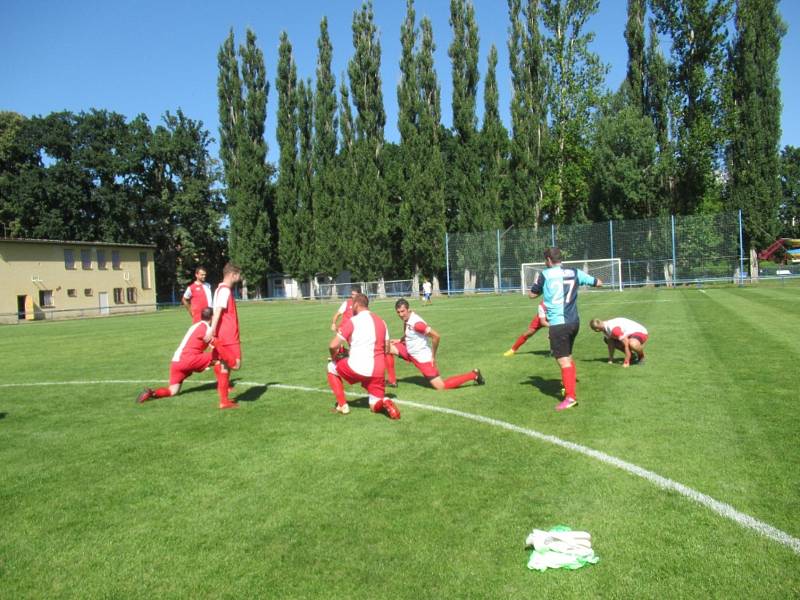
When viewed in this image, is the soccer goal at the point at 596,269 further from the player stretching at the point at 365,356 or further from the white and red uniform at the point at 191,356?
the player stretching at the point at 365,356

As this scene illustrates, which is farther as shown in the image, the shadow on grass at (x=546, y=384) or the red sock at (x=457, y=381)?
the red sock at (x=457, y=381)

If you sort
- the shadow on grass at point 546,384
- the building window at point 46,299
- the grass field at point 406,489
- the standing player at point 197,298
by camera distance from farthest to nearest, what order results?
1. the building window at point 46,299
2. the standing player at point 197,298
3. the shadow on grass at point 546,384
4. the grass field at point 406,489

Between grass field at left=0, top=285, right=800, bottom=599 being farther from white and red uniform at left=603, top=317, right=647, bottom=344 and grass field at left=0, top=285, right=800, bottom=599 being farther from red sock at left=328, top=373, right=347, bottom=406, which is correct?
white and red uniform at left=603, top=317, right=647, bottom=344

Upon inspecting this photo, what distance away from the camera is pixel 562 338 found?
7.38 meters

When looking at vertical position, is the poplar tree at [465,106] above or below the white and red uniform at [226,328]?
above

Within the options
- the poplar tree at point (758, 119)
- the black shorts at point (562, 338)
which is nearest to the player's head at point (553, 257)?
the black shorts at point (562, 338)

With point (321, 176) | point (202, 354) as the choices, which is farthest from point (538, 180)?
point (202, 354)

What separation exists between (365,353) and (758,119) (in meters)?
44.6

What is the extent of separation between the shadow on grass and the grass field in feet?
0.27

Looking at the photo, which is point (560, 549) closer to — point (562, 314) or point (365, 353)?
point (365, 353)

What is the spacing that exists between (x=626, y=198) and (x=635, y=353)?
1549 inches

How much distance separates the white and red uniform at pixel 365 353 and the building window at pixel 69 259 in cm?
5147

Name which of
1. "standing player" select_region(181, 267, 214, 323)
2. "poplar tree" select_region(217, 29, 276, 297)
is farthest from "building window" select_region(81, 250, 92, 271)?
"standing player" select_region(181, 267, 214, 323)

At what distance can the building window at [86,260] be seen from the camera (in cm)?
5269
